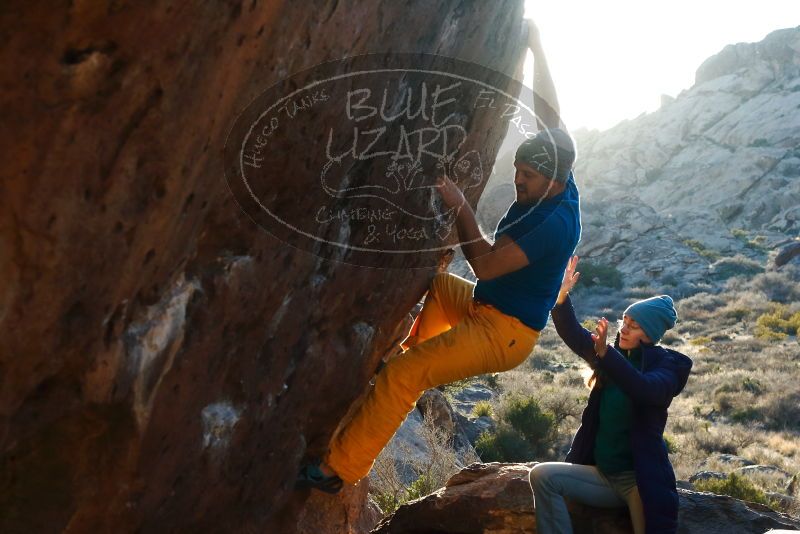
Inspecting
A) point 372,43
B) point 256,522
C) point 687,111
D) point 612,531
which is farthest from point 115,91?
point 687,111

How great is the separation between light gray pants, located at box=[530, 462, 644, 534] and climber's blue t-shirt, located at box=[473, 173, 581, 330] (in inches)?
40.4

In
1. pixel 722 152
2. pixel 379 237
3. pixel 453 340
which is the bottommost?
pixel 722 152

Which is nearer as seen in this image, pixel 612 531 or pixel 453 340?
pixel 453 340

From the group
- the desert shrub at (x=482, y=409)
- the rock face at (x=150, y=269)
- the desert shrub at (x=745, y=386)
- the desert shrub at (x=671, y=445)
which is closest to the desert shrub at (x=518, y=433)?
the desert shrub at (x=482, y=409)

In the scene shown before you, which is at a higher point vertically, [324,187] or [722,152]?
[324,187]

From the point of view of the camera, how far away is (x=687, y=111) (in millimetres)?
72875

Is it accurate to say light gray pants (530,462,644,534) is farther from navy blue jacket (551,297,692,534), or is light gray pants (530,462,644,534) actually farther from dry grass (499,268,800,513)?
dry grass (499,268,800,513)

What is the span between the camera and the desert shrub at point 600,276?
122ft

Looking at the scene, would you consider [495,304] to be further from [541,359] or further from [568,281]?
[541,359]

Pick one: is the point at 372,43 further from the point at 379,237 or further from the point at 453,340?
the point at 453,340

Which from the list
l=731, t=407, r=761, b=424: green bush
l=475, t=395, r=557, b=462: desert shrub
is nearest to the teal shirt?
l=475, t=395, r=557, b=462: desert shrub

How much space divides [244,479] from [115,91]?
2.51m

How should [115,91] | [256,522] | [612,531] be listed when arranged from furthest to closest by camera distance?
[612,531] → [256,522] → [115,91]

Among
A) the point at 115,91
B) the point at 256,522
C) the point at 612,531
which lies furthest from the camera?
the point at 612,531
